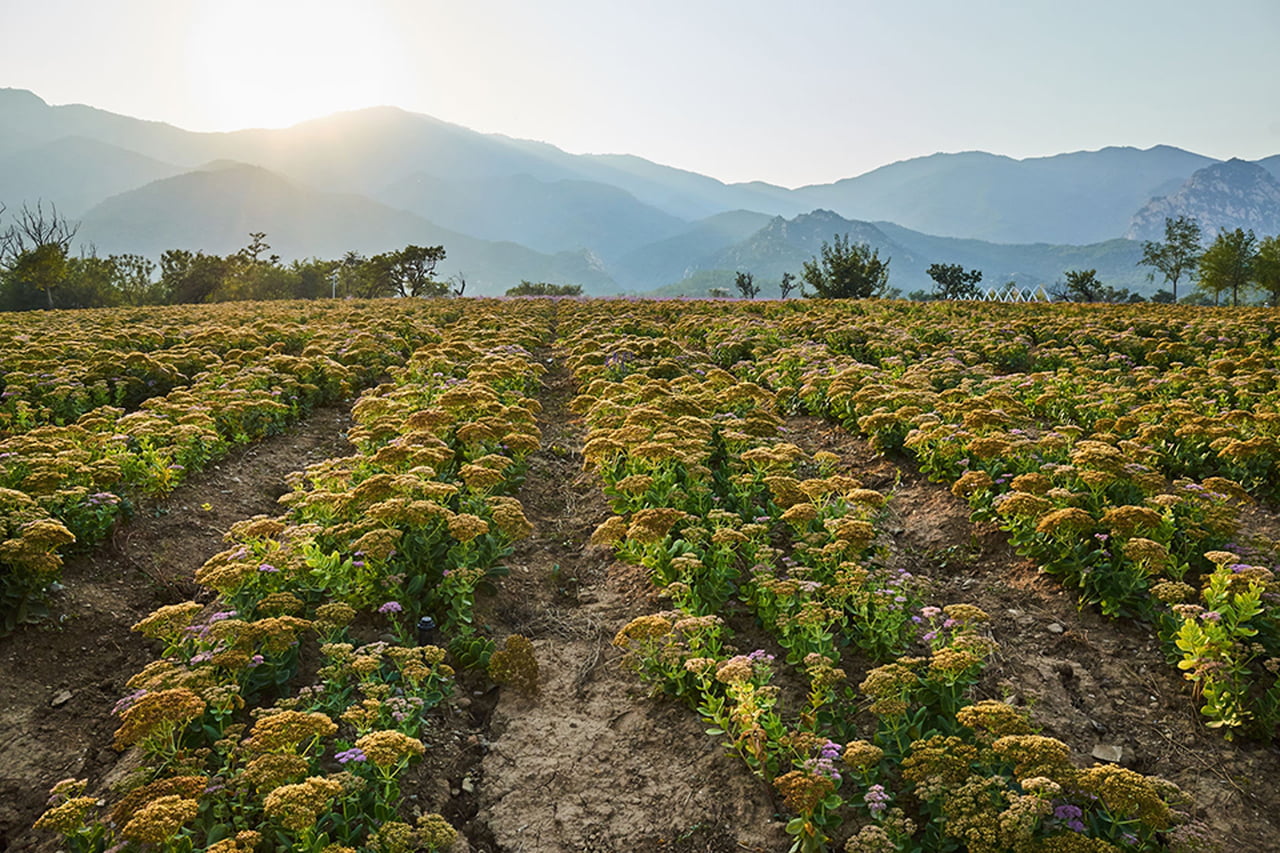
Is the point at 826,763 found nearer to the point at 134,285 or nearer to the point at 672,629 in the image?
the point at 672,629

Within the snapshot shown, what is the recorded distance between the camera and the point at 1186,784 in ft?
17.9

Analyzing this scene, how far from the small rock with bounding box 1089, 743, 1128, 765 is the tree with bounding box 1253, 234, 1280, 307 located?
7546 centimetres

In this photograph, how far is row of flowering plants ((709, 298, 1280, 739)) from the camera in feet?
20.1

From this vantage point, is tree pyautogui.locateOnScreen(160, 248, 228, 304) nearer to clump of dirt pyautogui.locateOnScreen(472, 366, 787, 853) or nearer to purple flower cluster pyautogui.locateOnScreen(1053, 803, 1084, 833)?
clump of dirt pyautogui.locateOnScreen(472, 366, 787, 853)

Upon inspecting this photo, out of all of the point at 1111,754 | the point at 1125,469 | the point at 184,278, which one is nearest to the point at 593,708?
the point at 1111,754

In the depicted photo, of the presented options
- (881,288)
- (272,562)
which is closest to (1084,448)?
(272,562)

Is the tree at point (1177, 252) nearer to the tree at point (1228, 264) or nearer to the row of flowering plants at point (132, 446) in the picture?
the tree at point (1228, 264)

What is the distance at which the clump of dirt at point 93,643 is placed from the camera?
5.54m

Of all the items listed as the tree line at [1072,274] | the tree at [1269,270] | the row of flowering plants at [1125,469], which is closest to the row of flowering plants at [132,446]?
the row of flowering plants at [1125,469]

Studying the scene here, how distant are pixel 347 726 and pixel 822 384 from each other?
12299 millimetres

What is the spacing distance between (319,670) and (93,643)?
3.34 m

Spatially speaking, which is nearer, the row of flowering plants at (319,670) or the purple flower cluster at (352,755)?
the row of flowering plants at (319,670)

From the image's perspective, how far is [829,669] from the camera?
5668mm

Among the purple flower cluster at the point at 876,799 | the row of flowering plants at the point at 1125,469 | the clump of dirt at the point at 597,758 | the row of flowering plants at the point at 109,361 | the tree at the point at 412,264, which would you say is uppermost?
the tree at the point at 412,264
